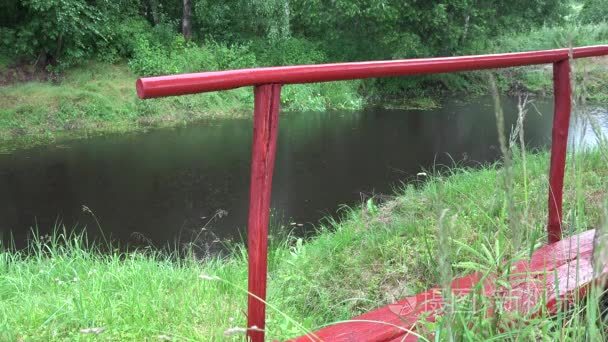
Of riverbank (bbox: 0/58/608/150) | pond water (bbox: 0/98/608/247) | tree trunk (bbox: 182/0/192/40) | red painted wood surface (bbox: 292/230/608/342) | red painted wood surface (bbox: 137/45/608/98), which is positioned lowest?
pond water (bbox: 0/98/608/247)

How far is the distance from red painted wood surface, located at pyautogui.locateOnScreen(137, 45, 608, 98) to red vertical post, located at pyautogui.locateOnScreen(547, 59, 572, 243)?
9cm

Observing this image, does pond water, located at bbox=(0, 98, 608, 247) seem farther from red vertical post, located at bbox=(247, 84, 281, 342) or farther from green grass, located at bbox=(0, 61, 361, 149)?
red vertical post, located at bbox=(247, 84, 281, 342)

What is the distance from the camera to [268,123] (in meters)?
1.53

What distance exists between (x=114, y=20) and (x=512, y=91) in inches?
442

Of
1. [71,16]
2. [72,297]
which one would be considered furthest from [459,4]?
[72,297]

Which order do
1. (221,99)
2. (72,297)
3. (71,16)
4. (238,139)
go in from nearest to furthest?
(72,297)
(238,139)
(71,16)
(221,99)

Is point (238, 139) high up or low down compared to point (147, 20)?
down

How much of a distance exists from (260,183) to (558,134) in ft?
4.94

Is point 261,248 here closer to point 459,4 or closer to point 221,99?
point 221,99

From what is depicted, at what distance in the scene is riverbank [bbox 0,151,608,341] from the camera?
1.59 meters

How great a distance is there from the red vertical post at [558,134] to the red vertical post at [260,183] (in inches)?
51.7

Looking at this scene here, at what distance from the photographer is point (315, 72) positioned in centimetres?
156

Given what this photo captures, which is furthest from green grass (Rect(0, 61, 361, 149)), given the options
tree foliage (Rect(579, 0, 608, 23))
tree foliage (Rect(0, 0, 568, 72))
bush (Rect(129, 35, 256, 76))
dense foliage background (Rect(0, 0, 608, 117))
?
tree foliage (Rect(579, 0, 608, 23))

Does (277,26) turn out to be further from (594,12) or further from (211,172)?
(594,12)
